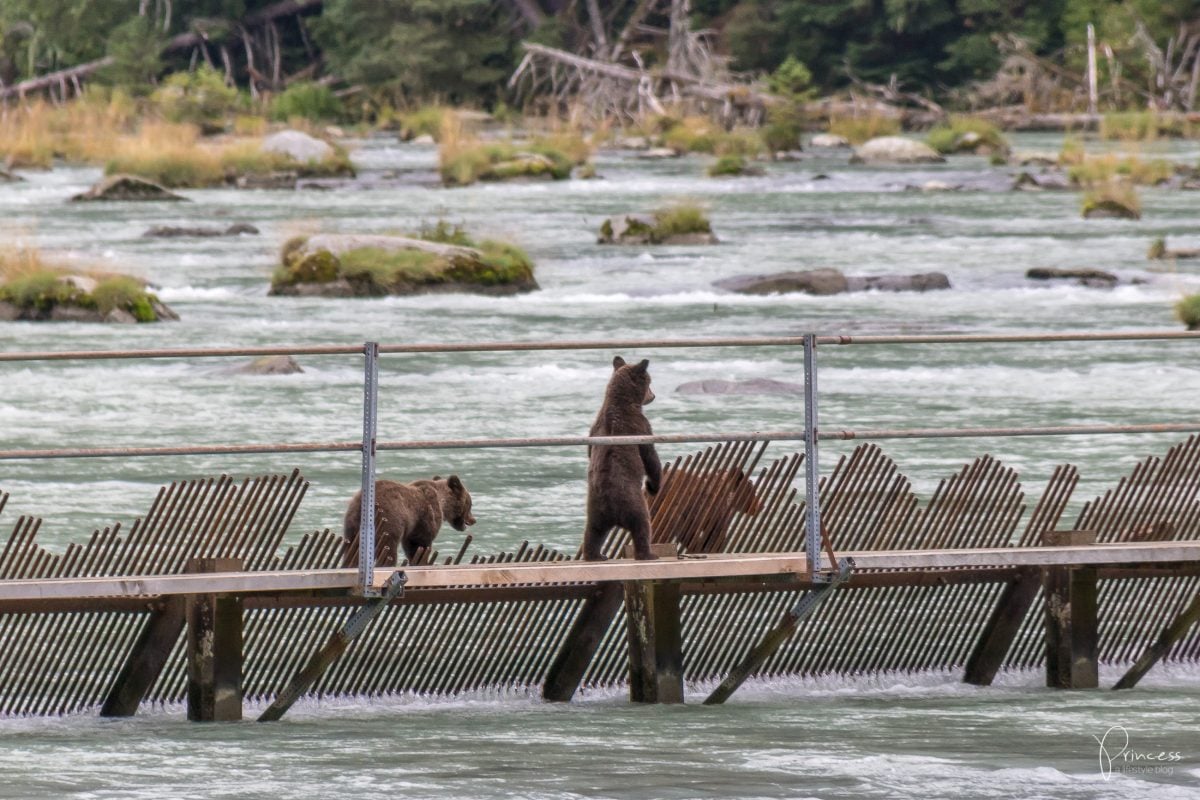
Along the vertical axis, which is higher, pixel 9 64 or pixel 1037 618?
pixel 1037 618

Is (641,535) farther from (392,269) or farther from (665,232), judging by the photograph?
(665,232)

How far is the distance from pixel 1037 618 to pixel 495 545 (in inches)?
169

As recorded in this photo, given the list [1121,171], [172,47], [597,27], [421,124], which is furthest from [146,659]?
[172,47]

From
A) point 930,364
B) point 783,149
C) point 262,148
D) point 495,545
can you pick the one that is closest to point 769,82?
point 783,149

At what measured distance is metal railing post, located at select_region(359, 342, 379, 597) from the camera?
1002 centimetres

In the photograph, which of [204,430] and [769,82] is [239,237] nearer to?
[204,430]

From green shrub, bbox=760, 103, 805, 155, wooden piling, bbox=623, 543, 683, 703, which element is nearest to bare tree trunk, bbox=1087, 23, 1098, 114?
green shrub, bbox=760, 103, 805, 155

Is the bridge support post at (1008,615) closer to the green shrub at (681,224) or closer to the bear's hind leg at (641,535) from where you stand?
the bear's hind leg at (641,535)

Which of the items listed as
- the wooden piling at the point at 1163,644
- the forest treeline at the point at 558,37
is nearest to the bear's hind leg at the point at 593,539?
the wooden piling at the point at 1163,644

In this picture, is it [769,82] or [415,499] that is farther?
[769,82]

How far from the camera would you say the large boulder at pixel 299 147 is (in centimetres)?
5509

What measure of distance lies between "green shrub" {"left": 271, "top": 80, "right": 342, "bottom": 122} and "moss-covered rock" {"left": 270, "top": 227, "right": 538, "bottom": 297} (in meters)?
42.4

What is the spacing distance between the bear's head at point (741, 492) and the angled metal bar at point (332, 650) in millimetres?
1871

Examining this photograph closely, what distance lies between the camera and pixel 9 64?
3735 inches
